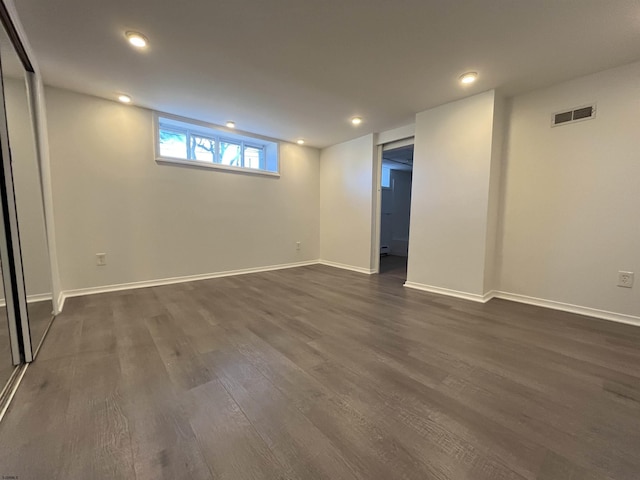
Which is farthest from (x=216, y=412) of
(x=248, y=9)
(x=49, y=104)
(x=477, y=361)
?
(x=49, y=104)

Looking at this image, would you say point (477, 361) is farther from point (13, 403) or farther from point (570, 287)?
point (13, 403)

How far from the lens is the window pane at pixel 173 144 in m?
3.54

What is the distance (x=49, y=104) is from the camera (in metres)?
2.71

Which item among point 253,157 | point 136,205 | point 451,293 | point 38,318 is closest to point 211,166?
point 253,157

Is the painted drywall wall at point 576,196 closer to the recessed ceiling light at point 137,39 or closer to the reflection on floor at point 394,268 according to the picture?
the reflection on floor at point 394,268

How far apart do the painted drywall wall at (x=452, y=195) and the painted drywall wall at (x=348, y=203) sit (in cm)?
100

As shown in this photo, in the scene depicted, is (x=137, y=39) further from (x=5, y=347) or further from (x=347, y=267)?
(x=347, y=267)

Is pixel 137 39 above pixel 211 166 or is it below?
above

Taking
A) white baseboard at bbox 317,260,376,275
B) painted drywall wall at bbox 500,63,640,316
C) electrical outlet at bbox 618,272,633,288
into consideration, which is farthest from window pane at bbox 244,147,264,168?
electrical outlet at bbox 618,272,633,288

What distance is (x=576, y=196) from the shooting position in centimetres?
253

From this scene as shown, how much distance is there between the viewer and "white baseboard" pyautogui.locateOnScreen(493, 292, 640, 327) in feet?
7.57

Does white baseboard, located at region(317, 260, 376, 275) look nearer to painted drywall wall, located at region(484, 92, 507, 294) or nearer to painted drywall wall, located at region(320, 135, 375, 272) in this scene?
painted drywall wall, located at region(320, 135, 375, 272)

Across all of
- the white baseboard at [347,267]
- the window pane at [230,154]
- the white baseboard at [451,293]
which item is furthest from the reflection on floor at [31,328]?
the white baseboard at [347,267]

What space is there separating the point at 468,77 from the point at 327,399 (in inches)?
117
